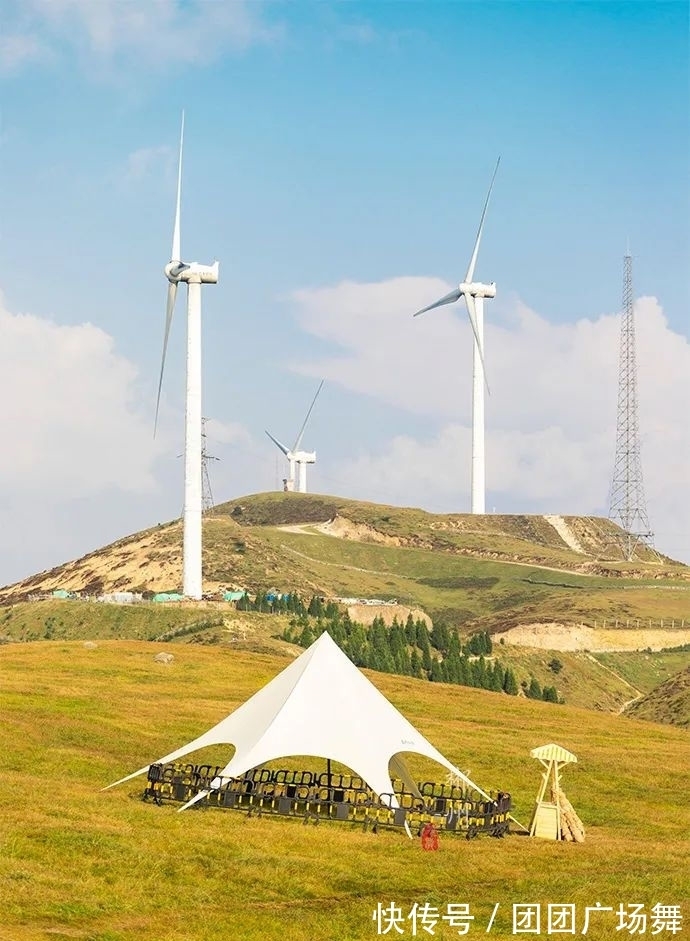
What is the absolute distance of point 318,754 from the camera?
44.5 m

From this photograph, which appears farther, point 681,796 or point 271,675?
point 271,675

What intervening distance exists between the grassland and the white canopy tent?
2140 mm

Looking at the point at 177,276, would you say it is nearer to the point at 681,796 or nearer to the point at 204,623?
the point at 204,623

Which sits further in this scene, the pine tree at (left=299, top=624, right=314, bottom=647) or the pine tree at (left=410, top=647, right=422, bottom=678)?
the pine tree at (left=299, top=624, right=314, bottom=647)

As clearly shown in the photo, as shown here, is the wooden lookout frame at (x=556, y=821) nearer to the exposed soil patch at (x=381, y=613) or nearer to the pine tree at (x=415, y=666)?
the pine tree at (x=415, y=666)

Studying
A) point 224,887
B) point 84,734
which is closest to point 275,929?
point 224,887

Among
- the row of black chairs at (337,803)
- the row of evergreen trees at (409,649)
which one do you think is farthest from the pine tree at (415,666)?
the row of black chairs at (337,803)

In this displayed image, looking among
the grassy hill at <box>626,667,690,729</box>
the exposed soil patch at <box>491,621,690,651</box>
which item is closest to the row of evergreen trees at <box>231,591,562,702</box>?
the grassy hill at <box>626,667,690,729</box>

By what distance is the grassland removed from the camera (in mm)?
31094

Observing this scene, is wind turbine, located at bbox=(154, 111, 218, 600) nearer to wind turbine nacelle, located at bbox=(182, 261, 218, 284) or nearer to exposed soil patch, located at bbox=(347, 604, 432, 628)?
wind turbine nacelle, located at bbox=(182, 261, 218, 284)

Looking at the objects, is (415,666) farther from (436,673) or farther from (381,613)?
(381,613)

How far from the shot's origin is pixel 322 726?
45438 millimetres

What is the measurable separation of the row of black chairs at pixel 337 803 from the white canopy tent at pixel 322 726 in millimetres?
705

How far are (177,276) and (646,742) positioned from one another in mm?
86618
